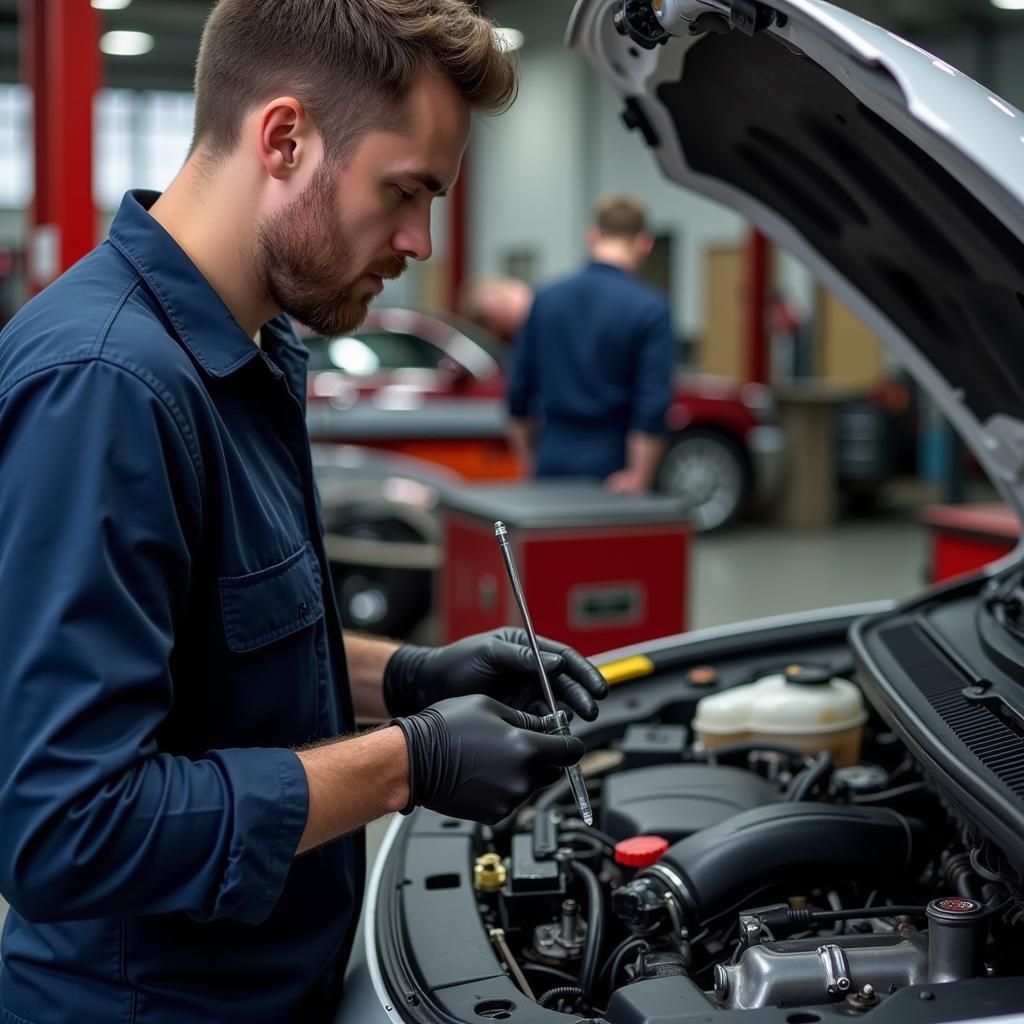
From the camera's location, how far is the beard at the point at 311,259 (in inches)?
47.3

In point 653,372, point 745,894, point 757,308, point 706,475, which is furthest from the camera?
point 757,308

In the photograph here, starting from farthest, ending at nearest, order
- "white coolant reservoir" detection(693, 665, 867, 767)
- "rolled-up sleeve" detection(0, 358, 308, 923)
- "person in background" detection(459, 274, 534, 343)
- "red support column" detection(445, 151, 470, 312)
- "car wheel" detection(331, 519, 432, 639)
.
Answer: "red support column" detection(445, 151, 470, 312), "person in background" detection(459, 274, 534, 343), "car wheel" detection(331, 519, 432, 639), "white coolant reservoir" detection(693, 665, 867, 767), "rolled-up sleeve" detection(0, 358, 308, 923)

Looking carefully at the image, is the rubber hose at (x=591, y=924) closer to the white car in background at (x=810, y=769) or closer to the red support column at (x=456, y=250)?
the white car in background at (x=810, y=769)

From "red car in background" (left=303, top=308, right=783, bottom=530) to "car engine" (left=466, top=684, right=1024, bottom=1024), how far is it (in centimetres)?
221

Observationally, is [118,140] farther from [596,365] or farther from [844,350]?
[596,365]

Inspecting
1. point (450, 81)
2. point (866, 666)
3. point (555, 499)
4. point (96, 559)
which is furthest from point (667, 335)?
point (96, 559)

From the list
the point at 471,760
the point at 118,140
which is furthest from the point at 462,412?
the point at 118,140

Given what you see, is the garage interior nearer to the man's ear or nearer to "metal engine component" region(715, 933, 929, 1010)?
the man's ear

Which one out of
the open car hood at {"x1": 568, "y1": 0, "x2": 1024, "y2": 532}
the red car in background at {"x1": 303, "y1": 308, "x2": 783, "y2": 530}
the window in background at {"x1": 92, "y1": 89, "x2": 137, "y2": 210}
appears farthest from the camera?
the window in background at {"x1": 92, "y1": 89, "x2": 137, "y2": 210}

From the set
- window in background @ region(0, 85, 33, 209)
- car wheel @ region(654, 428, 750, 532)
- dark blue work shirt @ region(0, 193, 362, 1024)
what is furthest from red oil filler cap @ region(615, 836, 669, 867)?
window in background @ region(0, 85, 33, 209)

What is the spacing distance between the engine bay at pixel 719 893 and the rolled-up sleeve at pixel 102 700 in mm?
311

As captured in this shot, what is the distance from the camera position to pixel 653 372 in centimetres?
441

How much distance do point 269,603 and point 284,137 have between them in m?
0.44

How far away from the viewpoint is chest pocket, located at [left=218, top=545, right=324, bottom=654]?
46.1 inches
